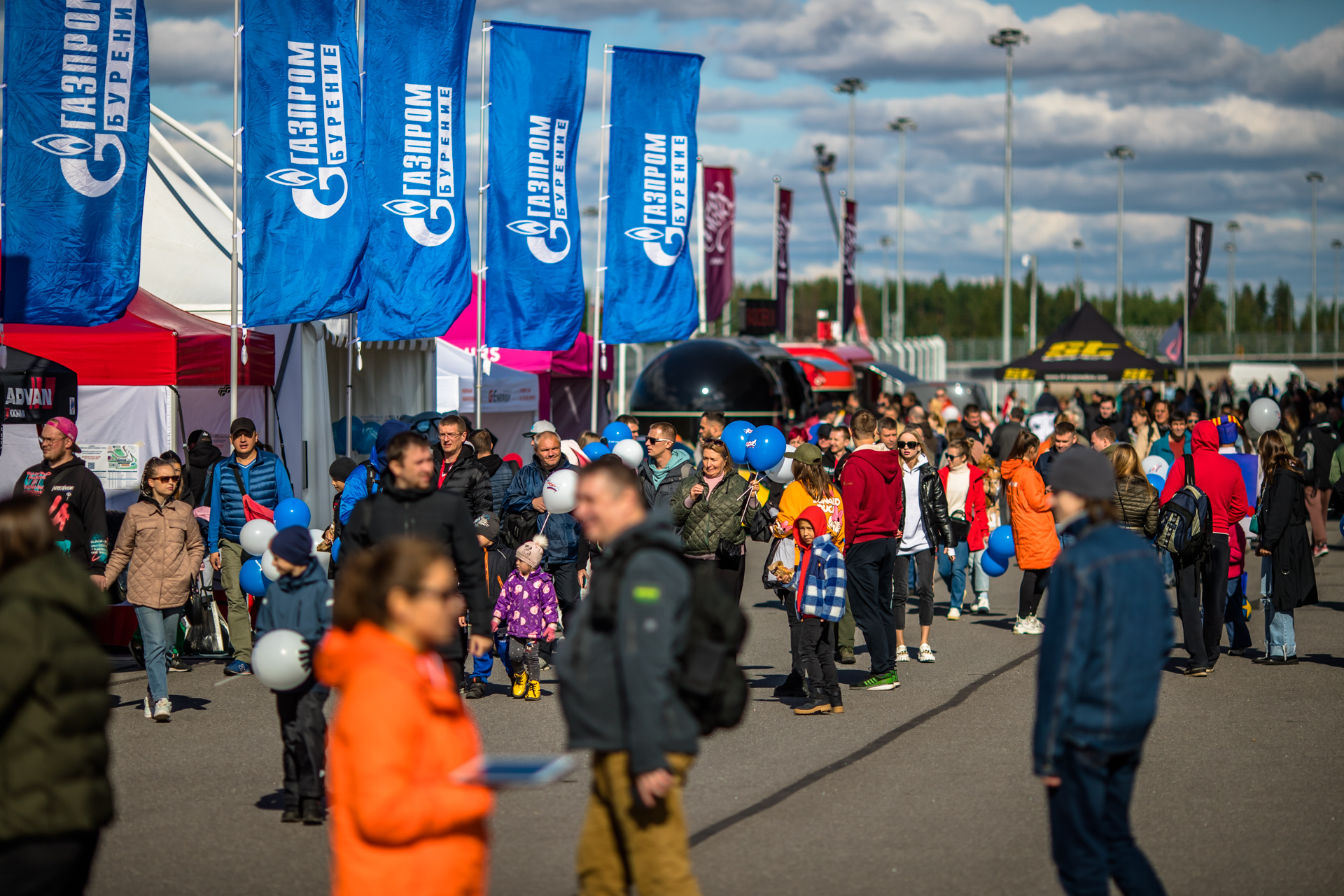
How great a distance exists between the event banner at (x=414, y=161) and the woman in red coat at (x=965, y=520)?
5721 millimetres

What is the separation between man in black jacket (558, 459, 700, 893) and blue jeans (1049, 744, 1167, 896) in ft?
3.96

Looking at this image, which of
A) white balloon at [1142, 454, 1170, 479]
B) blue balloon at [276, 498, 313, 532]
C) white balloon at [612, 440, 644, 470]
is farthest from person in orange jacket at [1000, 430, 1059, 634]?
blue balloon at [276, 498, 313, 532]

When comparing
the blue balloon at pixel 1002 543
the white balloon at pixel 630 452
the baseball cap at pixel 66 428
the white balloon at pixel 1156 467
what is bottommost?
the blue balloon at pixel 1002 543

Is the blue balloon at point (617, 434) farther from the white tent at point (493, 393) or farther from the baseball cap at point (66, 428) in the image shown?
the baseball cap at point (66, 428)

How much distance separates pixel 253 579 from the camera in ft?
30.5

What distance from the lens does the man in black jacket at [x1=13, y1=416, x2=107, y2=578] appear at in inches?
341

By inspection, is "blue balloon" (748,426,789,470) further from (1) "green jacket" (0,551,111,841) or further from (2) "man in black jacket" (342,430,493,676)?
(1) "green jacket" (0,551,111,841)

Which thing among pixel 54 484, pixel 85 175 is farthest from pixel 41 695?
pixel 85 175

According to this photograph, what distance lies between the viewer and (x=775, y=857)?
579 centimetres

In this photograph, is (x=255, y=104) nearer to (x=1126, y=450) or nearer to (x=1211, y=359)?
(x=1126, y=450)

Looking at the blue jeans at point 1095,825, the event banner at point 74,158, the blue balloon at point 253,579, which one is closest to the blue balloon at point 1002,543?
the blue balloon at point 253,579

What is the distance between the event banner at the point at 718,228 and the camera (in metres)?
31.0

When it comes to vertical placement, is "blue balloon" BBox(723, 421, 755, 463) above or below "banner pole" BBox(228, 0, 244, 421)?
below

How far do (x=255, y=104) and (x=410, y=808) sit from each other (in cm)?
1061
